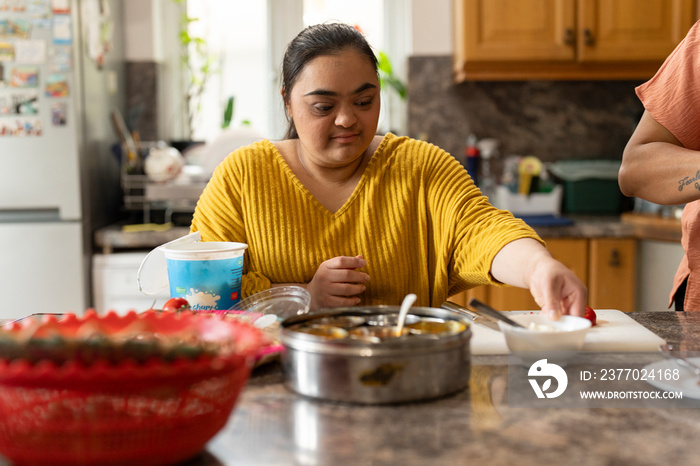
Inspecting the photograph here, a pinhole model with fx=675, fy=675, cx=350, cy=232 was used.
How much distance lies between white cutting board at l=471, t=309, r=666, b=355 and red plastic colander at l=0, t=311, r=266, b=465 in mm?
464

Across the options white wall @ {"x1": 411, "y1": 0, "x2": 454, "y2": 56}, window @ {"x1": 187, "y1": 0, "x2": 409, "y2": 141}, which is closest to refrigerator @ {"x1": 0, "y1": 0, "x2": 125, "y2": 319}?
window @ {"x1": 187, "y1": 0, "x2": 409, "y2": 141}

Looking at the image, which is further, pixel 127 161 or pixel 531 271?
pixel 127 161

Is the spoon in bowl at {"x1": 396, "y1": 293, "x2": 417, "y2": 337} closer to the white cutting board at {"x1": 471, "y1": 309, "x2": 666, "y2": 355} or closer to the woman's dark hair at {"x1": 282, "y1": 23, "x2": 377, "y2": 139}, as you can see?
the white cutting board at {"x1": 471, "y1": 309, "x2": 666, "y2": 355}

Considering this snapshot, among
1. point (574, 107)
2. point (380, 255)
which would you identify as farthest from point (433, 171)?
point (574, 107)

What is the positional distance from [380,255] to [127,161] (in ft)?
5.54

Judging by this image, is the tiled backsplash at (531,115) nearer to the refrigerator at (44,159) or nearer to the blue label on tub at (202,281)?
the refrigerator at (44,159)

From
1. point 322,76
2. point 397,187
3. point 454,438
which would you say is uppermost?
point 322,76

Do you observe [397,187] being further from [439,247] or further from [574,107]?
[574,107]

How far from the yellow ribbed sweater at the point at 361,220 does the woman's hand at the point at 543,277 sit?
0.26 metres

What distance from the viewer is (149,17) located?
311 cm

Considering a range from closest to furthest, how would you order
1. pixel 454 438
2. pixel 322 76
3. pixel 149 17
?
pixel 454 438 < pixel 322 76 < pixel 149 17

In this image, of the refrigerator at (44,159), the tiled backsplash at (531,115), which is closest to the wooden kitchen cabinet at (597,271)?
the tiled backsplash at (531,115)

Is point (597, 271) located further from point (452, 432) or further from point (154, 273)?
point (452, 432)

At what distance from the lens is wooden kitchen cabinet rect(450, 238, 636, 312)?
8.57 feet
